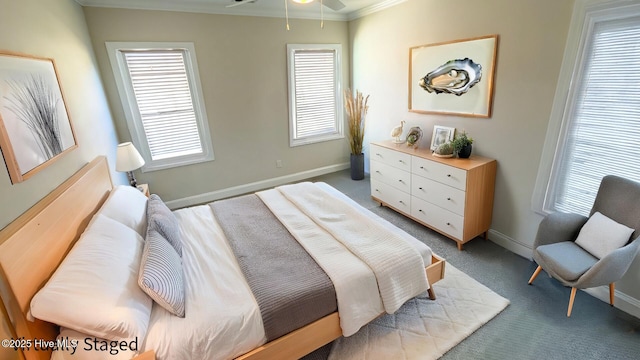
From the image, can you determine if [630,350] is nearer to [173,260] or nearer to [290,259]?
[290,259]

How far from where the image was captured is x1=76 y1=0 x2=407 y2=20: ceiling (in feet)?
10.1

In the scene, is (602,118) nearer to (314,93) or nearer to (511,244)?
(511,244)

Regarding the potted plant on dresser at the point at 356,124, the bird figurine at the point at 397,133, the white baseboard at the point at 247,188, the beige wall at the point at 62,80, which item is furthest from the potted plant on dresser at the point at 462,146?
the beige wall at the point at 62,80

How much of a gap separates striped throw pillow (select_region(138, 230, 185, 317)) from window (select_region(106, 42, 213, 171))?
234cm

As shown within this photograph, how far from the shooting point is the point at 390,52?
3.72 metres

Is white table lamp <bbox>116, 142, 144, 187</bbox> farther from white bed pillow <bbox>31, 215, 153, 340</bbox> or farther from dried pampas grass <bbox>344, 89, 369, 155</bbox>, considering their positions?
dried pampas grass <bbox>344, 89, 369, 155</bbox>

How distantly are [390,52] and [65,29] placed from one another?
3377 mm

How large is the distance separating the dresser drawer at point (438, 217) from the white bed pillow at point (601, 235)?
0.84 m

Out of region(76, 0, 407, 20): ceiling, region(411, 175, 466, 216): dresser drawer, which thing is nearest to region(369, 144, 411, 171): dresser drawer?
region(411, 175, 466, 216): dresser drawer

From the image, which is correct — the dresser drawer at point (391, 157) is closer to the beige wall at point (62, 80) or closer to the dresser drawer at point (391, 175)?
the dresser drawer at point (391, 175)

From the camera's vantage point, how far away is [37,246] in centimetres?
130

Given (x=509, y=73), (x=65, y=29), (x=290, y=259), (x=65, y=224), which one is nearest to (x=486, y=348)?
(x=290, y=259)

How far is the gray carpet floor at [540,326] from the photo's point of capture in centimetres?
172

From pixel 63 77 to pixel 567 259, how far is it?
395 centimetres
